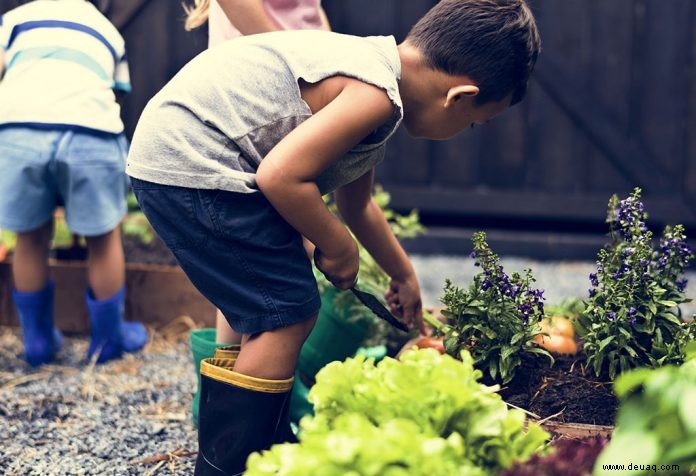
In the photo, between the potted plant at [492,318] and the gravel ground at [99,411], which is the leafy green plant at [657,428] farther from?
the gravel ground at [99,411]

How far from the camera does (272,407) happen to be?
6.44 ft

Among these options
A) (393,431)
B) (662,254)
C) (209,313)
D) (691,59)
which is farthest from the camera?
(691,59)

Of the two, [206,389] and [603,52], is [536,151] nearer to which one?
[603,52]

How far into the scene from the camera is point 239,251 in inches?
77.2

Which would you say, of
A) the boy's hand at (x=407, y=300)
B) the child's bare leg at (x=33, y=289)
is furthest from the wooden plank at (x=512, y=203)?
the boy's hand at (x=407, y=300)

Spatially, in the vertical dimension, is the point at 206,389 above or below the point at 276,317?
below

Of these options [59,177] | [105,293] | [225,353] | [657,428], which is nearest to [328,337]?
[225,353]

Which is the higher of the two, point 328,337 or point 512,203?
point 328,337

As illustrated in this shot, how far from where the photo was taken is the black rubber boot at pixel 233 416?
193 cm

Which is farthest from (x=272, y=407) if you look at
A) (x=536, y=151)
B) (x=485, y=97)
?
(x=536, y=151)

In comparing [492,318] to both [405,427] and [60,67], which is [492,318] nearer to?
[405,427]

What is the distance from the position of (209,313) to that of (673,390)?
8.17 ft

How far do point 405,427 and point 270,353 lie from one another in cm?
66

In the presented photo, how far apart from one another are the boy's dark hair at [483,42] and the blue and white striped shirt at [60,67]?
4.54 feet
